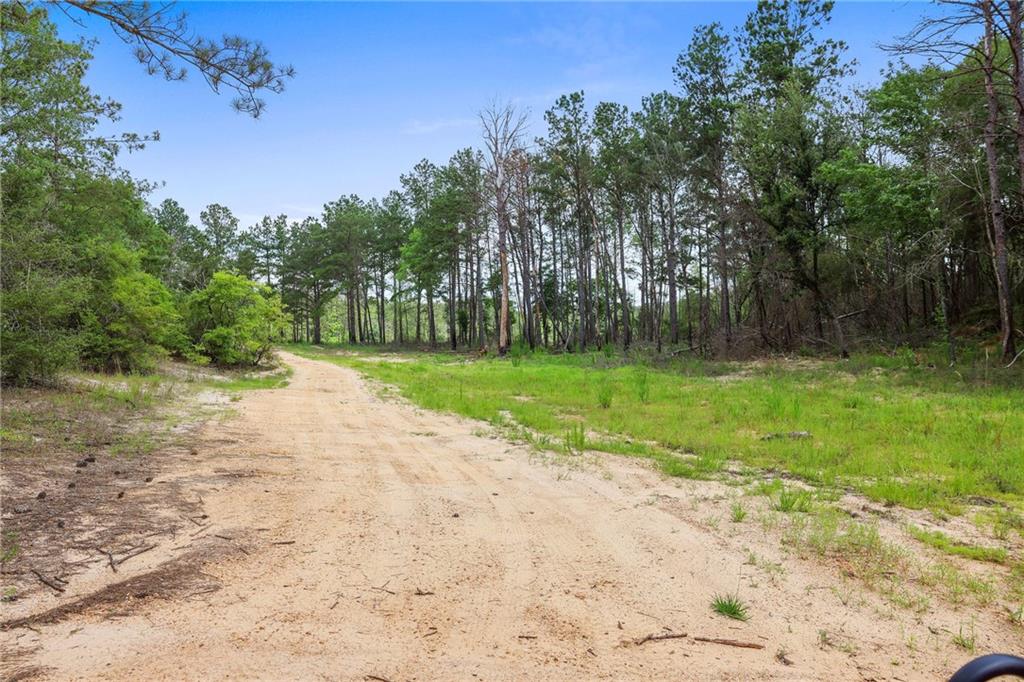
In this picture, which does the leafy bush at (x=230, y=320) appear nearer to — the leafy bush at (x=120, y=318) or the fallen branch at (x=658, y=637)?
the leafy bush at (x=120, y=318)

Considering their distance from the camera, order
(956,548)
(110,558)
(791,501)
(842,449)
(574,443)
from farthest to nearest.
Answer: (574,443) → (842,449) → (791,501) → (956,548) → (110,558)

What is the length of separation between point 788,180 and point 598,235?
48.4 ft

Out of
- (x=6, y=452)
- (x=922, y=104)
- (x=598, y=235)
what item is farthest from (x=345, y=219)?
(x=6, y=452)

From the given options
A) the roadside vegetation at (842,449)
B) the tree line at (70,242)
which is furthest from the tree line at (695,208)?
the roadside vegetation at (842,449)

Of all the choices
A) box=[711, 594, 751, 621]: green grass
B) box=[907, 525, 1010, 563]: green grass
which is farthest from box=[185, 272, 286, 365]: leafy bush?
box=[907, 525, 1010, 563]: green grass

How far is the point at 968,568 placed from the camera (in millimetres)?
3947

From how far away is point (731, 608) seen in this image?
321cm

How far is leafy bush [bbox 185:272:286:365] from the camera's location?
797 inches

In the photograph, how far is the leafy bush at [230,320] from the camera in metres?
20.2

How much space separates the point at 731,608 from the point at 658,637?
0.59m

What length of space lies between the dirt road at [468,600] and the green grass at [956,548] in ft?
4.46

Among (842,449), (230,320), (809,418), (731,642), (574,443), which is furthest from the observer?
(230,320)

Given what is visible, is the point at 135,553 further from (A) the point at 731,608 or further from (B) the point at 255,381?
(B) the point at 255,381

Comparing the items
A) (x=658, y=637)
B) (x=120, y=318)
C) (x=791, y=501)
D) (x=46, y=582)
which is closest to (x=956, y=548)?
(x=791, y=501)
